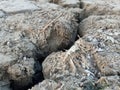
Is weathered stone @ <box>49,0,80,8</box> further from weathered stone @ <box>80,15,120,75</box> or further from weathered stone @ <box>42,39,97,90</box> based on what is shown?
weathered stone @ <box>42,39,97,90</box>

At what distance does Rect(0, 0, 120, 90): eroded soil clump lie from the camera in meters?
2.07

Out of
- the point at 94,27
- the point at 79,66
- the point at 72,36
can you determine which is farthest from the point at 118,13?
the point at 79,66

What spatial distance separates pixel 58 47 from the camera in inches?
98.0

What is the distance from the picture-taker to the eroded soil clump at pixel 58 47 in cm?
207

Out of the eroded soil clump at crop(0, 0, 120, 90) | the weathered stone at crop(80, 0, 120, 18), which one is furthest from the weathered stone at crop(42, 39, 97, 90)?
the weathered stone at crop(80, 0, 120, 18)

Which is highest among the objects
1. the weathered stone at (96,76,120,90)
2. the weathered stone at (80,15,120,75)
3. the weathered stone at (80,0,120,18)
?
A: the weathered stone at (80,0,120,18)

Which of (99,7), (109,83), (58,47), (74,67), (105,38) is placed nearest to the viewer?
(109,83)

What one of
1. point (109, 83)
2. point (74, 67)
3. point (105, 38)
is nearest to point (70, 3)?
point (105, 38)

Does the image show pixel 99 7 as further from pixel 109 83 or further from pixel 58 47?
pixel 109 83

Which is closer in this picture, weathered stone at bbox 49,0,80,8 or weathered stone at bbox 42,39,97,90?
weathered stone at bbox 42,39,97,90

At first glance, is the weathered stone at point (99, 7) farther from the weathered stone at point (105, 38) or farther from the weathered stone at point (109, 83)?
the weathered stone at point (109, 83)

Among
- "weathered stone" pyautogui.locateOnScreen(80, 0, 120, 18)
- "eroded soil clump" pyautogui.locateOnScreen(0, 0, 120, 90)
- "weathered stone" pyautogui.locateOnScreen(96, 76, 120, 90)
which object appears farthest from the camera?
"weathered stone" pyautogui.locateOnScreen(80, 0, 120, 18)

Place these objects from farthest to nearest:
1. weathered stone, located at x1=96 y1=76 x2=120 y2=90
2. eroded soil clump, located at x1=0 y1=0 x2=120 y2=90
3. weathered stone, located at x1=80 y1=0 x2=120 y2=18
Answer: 1. weathered stone, located at x1=80 y1=0 x2=120 y2=18
2. eroded soil clump, located at x1=0 y1=0 x2=120 y2=90
3. weathered stone, located at x1=96 y1=76 x2=120 y2=90

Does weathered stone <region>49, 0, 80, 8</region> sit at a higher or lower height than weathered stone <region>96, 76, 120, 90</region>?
higher
